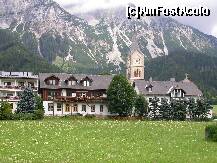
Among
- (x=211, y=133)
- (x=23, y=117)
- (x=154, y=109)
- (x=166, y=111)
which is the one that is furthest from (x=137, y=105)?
(x=211, y=133)

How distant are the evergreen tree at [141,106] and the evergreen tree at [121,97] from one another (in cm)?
114

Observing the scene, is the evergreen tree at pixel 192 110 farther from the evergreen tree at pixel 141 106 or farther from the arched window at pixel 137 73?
the arched window at pixel 137 73

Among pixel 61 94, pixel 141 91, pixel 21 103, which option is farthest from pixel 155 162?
pixel 141 91

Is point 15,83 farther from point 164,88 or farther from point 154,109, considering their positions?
point 164,88

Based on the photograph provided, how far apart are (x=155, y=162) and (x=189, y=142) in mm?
11492

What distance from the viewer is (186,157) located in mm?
29625

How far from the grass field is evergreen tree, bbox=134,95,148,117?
45421 mm

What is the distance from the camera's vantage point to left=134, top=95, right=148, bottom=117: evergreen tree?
9212 cm

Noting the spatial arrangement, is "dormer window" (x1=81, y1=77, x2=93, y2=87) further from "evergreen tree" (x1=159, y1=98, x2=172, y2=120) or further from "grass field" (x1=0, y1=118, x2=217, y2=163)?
"grass field" (x1=0, y1=118, x2=217, y2=163)

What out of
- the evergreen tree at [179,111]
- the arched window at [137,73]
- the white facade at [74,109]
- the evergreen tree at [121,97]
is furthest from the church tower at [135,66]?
the evergreen tree at [179,111]

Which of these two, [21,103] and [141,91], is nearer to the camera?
[21,103]

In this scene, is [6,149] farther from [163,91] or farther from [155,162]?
[163,91]

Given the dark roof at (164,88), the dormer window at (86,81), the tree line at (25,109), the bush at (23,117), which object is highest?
the dormer window at (86,81)

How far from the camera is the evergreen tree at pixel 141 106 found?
302 ft
